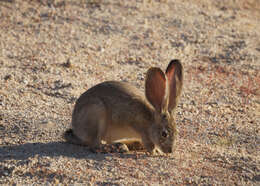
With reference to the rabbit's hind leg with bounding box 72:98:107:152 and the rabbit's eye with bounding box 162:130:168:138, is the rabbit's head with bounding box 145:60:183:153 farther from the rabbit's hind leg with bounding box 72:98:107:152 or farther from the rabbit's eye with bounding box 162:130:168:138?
the rabbit's hind leg with bounding box 72:98:107:152

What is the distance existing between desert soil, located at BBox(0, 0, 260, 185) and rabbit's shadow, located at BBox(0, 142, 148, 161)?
0.04 ft

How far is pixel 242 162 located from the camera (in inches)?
225

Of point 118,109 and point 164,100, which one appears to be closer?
point 164,100

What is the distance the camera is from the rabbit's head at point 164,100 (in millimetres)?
5637

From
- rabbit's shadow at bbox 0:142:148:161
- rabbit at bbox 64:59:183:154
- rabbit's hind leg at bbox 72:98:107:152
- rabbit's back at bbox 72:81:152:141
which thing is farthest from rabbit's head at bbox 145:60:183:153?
rabbit's hind leg at bbox 72:98:107:152

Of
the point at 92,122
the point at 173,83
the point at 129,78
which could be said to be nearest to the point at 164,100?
the point at 173,83

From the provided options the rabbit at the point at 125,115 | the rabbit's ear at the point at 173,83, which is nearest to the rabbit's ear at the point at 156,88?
the rabbit at the point at 125,115

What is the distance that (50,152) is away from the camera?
5688 mm

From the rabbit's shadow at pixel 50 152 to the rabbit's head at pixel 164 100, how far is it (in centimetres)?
32

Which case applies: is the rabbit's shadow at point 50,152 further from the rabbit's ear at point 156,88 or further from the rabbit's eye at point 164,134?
the rabbit's ear at point 156,88

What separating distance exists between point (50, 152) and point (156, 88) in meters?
1.45

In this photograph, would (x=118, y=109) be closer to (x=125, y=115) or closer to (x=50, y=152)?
(x=125, y=115)

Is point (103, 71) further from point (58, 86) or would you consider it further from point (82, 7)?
point (82, 7)

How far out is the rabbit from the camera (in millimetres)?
5754
